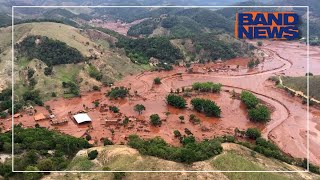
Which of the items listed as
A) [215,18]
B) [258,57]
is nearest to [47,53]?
[258,57]

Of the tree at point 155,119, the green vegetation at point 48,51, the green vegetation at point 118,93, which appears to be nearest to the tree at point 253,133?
the tree at point 155,119

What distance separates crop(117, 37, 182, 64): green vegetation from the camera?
61.6 metres

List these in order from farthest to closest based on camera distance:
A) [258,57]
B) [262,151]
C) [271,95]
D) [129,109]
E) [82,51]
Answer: [258,57] → [82,51] → [271,95] → [129,109] → [262,151]

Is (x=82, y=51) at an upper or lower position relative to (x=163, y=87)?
upper

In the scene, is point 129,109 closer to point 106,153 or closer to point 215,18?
point 106,153

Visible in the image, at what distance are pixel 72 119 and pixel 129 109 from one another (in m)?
6.46

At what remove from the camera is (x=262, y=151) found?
92.8 feet

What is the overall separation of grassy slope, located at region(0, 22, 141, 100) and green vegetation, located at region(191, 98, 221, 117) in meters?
14.3

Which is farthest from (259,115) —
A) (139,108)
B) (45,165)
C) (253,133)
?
(45,165)

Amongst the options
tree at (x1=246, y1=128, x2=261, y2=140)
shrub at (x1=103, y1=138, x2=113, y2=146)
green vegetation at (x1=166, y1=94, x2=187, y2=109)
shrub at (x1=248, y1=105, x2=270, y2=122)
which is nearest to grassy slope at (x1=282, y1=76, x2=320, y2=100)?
shrub at (x1=248, y1=105, x2=270, y2=122)

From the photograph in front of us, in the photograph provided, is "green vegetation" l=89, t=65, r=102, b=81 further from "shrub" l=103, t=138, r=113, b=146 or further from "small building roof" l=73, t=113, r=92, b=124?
"shrub" l=103, t=138, r=113, b=146

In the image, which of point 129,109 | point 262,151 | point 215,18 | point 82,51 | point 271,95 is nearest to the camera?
point 262,151

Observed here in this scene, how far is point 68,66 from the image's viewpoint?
162 ft

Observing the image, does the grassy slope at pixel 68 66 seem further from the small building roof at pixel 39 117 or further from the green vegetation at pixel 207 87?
the green vegetation at pixel 207 87
